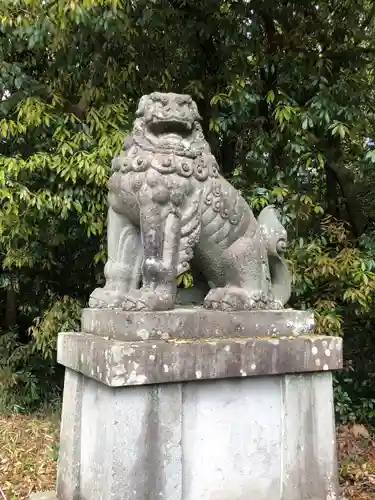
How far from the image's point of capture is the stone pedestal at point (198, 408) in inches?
96.5

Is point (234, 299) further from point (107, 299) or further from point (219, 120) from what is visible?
point (219, 120)

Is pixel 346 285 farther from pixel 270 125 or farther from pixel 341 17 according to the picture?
pixel 341 17

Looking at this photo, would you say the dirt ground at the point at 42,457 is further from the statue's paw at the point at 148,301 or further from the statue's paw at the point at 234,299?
the statue's paw at the point at 148,301

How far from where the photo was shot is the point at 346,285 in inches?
191

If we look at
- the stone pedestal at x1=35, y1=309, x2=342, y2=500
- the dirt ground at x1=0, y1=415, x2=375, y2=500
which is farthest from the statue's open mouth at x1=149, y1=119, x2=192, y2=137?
the dirt ground at x1=0, y1=415, x2=375, y2=500

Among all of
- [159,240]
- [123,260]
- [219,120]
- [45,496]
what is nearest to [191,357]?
[159,240]

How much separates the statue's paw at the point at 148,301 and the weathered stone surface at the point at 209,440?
37 centimetres

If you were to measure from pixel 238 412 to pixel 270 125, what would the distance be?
351 cm

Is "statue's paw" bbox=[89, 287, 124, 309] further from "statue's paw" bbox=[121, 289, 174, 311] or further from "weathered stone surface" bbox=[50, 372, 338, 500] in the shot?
"weathered stone surface" bbox=[50, 372, 338, 500]

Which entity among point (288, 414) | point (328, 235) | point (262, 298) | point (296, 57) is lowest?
point (288, 414)

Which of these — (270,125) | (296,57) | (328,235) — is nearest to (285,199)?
(328,235)

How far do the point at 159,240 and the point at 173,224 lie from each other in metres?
0.10

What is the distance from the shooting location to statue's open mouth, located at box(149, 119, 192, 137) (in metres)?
2.84

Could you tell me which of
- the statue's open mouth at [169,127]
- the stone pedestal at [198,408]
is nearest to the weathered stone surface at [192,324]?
the stone pedestal at [198,408]
